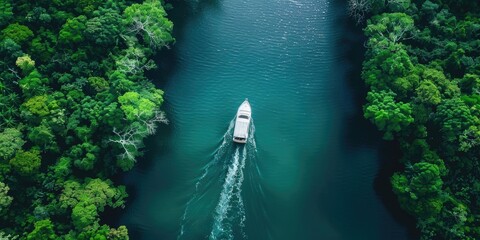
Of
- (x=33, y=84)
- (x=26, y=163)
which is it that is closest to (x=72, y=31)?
(x=33, y=84)

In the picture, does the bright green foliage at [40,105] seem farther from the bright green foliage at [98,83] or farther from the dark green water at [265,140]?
the dark green water at [265,140]

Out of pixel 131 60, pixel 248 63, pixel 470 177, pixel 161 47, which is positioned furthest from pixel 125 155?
pixel 470 177

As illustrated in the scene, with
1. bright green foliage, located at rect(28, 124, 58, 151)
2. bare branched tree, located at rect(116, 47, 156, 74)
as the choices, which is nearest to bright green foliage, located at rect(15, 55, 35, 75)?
bright green foliage, located at rect(28, 124, 58, 151)

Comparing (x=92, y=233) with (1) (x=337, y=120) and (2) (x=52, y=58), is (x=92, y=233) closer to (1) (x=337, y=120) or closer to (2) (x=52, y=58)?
(2) (x=52, y=58)

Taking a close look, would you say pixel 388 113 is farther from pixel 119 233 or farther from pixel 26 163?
pixel 26 163

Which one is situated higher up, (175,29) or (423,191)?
(175,29)

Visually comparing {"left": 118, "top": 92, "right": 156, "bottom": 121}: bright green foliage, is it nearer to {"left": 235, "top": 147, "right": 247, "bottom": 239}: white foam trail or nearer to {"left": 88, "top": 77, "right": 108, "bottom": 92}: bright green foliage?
{"left": 88, "top": 77, "right": 108, "bottom": 92}: bright green foliage

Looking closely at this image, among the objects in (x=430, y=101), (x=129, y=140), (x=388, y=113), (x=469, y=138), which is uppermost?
(x=430, y=101)

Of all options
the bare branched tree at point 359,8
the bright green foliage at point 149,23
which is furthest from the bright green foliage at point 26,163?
the bare branched tree at point 359,8
